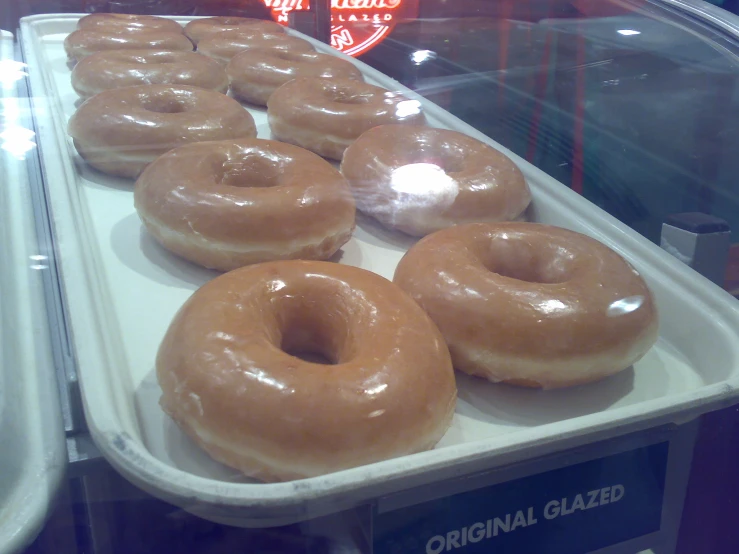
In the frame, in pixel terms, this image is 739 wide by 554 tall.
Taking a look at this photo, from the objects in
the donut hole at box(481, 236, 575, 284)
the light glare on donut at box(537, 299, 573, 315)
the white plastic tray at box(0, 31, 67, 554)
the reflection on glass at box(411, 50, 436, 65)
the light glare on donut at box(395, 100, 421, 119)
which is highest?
the reflection on glass at box(411, 50, 436, 65)

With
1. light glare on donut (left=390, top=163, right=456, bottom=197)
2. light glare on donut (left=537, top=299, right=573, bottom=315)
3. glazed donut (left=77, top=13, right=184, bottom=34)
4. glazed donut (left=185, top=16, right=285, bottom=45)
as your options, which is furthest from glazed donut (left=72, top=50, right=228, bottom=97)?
light glare on donut (left=537, top=299, right=573, bottom=315)

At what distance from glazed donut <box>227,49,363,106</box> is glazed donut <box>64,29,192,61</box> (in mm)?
295

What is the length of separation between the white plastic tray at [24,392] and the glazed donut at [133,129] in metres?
0.25

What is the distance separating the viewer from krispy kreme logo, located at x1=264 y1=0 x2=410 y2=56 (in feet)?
7.04

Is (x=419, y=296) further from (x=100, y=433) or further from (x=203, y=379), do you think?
(x=100, y=433)

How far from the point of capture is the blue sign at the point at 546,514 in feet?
2.40

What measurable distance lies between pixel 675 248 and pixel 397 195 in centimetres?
54

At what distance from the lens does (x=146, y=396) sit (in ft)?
3.18

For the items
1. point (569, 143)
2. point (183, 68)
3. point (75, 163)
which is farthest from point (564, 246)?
point (183, 68)

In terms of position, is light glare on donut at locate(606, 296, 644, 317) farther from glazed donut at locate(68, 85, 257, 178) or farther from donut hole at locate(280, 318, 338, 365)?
glazed donut at locate(68, 85, 257, 178)

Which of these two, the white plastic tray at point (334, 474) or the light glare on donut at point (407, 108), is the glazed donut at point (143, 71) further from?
the light glare on donut at point (407, 108)

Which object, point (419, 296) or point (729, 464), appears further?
point (419, 296)

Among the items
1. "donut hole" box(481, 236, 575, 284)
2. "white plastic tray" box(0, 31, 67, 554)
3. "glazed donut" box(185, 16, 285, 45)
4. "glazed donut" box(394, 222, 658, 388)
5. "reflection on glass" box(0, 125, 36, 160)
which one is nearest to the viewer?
"white plastic tray" box(0, 31, 67, 554)

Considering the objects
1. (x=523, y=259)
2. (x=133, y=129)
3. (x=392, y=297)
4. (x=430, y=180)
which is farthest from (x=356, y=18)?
(x=392, y=297)
